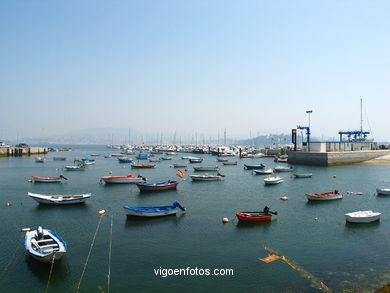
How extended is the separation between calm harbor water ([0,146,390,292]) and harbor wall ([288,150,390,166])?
154ft

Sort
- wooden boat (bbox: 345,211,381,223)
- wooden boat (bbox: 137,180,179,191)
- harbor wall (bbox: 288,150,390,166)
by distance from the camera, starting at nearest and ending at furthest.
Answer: wooden boat (bbox: 345,211,381,223)
wooden boat (bbox: 137,180,179,191)
harbor wall (bbox: 288,150,390,166)

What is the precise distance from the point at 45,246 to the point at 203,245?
1207 centimetres

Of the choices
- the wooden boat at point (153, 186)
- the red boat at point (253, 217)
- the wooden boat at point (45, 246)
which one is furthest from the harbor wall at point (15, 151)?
the red boat at point (253, 217)

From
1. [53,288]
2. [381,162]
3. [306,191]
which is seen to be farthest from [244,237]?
[381,162]

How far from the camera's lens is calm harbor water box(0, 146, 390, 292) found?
2031cm

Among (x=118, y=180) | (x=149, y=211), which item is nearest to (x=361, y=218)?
(x=149, y=211)

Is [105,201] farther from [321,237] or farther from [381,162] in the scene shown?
[381,162]

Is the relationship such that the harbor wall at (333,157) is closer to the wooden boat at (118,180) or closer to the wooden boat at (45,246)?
the wooden boat at (118,180)

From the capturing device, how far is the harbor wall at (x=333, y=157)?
94.0 metres

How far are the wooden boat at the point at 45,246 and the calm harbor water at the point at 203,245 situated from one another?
2.43 feet

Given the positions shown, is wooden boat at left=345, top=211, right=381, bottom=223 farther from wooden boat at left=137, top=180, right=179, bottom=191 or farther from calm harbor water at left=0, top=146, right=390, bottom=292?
wooden boat at left=137, top=180, right=179, bottom=191

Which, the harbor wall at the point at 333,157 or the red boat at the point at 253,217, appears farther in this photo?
the harbor wall at the point at 333,157

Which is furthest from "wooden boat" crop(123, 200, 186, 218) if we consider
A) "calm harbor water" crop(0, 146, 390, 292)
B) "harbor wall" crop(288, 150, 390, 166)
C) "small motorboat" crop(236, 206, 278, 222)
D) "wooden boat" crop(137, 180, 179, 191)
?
"harbor wall" crop(288, 150, 390, 166)

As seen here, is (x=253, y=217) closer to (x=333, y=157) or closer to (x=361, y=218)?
(x=361, y=218)
